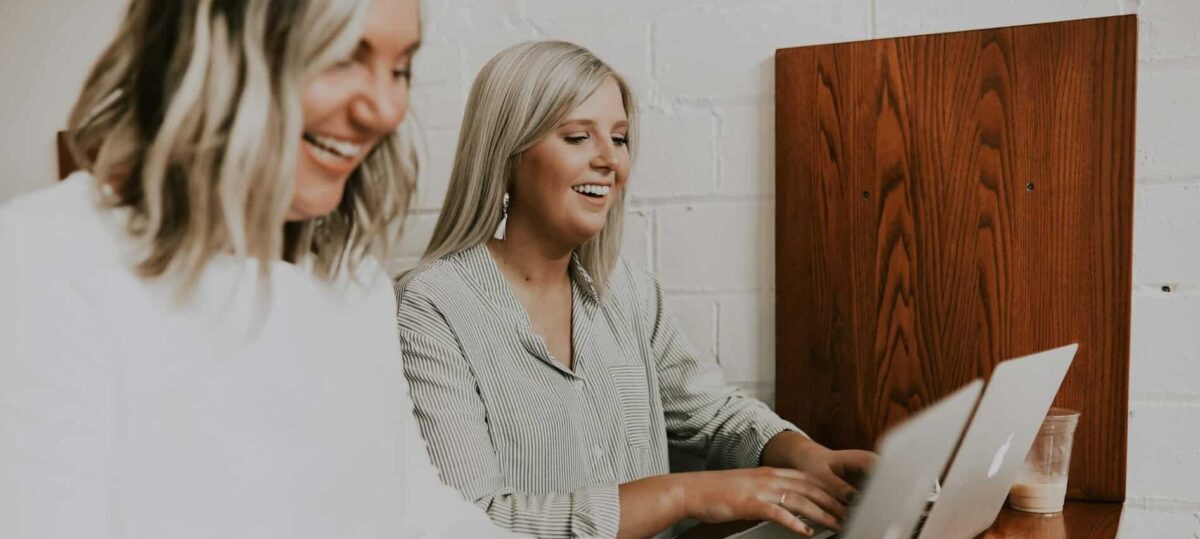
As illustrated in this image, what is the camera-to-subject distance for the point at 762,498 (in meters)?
1.05

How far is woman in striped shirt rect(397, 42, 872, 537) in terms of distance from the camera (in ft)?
3.57

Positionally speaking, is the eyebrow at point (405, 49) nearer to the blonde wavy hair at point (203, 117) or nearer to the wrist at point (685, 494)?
the blonde wavy hair at point (203, 117)

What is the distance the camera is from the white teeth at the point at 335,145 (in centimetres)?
67

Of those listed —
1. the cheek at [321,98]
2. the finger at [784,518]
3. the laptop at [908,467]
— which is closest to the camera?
the cheek at [321,98]

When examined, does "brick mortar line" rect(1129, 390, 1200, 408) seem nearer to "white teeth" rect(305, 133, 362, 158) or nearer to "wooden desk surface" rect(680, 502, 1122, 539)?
"wooden desk surface" rect(680, 502, 1122, 539)

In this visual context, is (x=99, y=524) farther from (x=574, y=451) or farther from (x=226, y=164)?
(x=574, y=451)

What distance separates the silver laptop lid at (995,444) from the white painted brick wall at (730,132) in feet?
1.20

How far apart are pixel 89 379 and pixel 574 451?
0.72 meters

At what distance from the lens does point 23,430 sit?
0.55 m

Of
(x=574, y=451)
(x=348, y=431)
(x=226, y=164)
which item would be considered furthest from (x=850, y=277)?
(x=226, y=164)

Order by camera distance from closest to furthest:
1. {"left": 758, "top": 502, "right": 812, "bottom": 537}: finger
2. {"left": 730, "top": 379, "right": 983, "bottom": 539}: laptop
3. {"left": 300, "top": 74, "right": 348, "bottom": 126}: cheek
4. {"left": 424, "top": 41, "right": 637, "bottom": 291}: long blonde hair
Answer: {"left": 300, "top": 74, "right": 348, "bottom": 126}: cheek < {"left": 730, "top": 379, "right": 983, "bottom": 539}: laptop < {"left": 758, "top": 502, "right": 812, "bottom": 537}: finger < {"left": 424, "top": 41, "right": 637, "bottom": 291}: long blonde hair

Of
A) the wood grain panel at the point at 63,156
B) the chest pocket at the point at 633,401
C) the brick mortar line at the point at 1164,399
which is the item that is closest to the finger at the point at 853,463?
the chest pocket at the point at 633,401

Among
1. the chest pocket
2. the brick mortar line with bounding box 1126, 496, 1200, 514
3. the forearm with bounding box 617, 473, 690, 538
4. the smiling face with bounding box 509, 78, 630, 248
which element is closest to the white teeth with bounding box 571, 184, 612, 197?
the smiling face with bounding box 509, 78, 630, 248

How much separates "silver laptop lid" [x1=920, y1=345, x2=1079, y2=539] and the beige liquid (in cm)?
13
